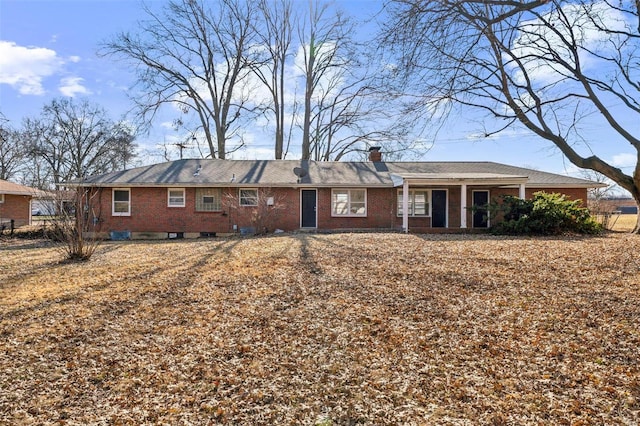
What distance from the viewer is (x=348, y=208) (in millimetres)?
17062

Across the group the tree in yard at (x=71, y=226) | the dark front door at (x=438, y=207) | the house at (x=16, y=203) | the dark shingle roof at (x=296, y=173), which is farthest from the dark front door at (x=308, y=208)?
the house at (x=16, y=203)

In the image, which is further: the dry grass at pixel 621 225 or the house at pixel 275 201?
the dry grass at pixel 621 225

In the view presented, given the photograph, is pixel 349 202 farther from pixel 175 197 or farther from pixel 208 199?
pixel 175 197

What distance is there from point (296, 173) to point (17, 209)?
786 inches

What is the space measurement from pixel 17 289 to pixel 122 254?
406 centimetres

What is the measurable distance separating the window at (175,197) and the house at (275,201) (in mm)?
42

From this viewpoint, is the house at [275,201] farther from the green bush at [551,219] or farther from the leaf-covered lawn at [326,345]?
the leaf-covered lawn at [326,345]

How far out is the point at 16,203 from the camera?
2427 cm

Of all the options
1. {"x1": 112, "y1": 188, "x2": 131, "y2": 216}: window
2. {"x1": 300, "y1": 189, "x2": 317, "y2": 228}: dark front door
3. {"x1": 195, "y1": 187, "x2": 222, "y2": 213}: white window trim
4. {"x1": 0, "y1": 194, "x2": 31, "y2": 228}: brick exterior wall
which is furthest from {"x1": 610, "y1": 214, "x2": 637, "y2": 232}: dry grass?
{"x1": 0, "y1": 194, "x2": 31, "y2": 228}: brick exterior wall

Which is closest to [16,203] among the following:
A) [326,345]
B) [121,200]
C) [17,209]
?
[17,209]

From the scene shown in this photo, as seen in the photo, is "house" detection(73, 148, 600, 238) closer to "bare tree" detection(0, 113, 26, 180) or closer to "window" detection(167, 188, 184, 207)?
"window" detection(167, 188, 184, 207)

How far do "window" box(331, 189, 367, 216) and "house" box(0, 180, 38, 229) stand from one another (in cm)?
1861

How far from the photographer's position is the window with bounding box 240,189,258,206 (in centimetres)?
1677

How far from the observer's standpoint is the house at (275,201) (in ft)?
54.0
